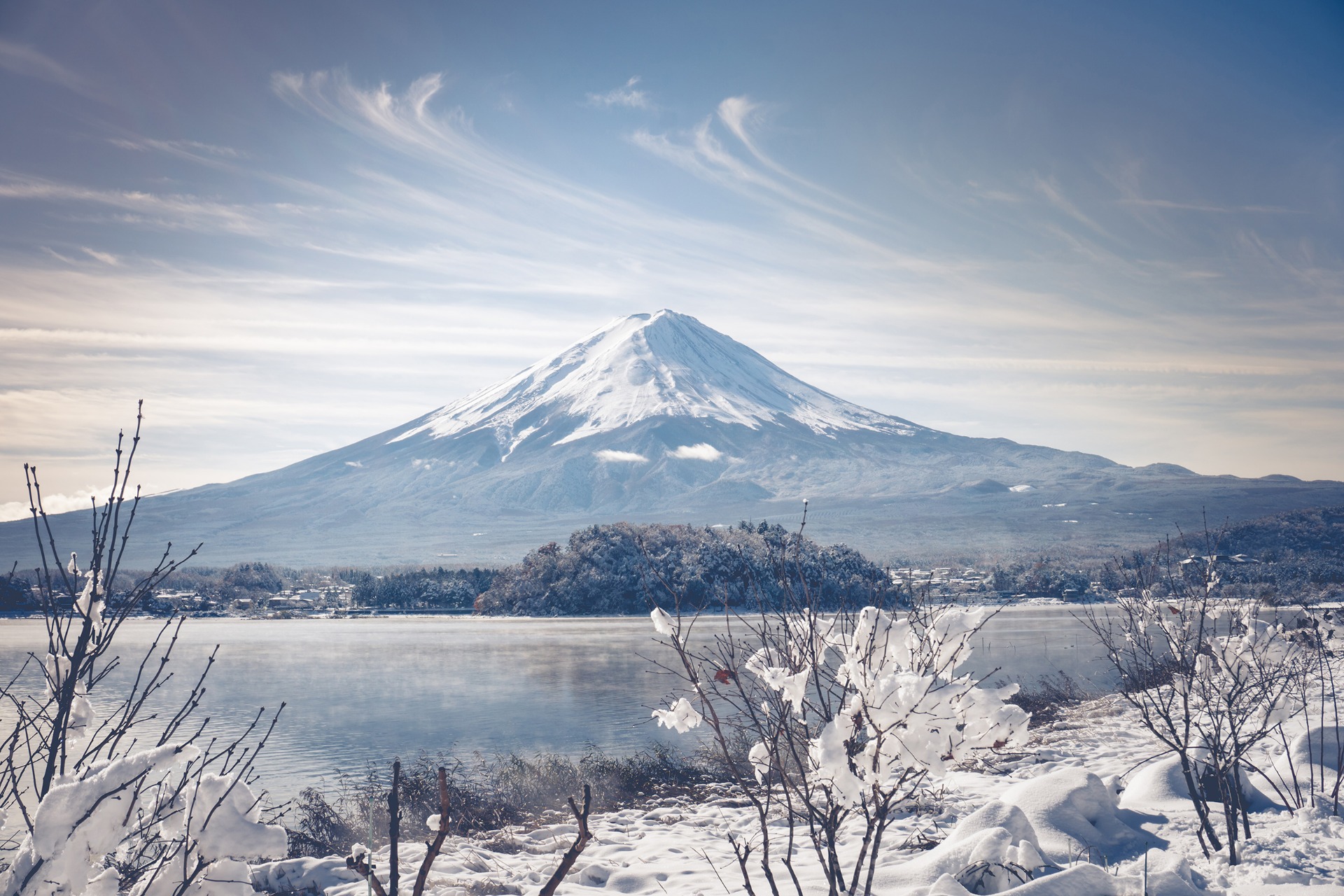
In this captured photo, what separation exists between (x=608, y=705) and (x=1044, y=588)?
98.3 ft

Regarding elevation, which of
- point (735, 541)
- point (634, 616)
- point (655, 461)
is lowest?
point (634, 616)

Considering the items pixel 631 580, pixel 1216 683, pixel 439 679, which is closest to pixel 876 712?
pixel 1216 683

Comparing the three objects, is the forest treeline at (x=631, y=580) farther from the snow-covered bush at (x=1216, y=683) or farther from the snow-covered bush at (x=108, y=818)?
the snow-covered bush at (x=108, y=818)

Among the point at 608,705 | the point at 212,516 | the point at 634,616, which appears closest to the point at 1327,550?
the point at 634,616

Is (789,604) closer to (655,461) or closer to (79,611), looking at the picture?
(79,611)

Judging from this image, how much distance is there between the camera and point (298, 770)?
32.7ft

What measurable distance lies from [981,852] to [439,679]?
48.2ft

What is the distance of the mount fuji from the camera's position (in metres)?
88.8

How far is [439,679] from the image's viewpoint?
1759cm

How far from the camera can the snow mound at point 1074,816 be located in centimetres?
509

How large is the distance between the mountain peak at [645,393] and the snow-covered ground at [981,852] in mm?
121615

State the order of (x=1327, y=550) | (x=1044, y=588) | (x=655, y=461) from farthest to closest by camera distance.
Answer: (x=655, y=461) → (x=1327, y=550) → (x=1044, y=588)

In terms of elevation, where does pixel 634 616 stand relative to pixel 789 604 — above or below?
below

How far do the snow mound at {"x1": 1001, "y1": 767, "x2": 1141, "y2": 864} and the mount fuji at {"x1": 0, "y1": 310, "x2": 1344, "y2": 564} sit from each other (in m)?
65.8
